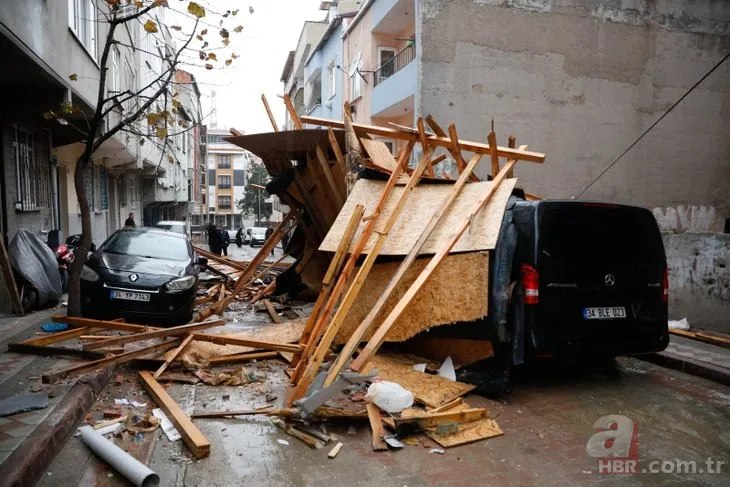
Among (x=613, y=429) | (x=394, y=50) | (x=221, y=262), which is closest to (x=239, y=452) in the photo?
A: (x=613, y=429)

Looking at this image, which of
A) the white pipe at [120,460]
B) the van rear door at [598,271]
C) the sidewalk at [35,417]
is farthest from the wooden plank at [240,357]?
the van rear door at [598,271]

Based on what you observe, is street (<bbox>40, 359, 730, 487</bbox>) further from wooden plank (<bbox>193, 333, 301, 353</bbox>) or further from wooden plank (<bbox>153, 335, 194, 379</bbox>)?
wooden plank (<bbox>193, 333, 301, 353</bbox>)

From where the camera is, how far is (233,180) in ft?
294

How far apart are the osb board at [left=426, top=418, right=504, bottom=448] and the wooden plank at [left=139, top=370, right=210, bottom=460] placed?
1.79 m

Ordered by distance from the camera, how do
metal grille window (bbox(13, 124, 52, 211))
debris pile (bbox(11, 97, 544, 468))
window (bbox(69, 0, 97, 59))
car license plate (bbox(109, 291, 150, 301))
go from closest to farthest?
debris pile (bbox(11, 97, 544, 468)) → car license plate (bbox(109, 291, 150, 301)) → window (bbox(69, 0, 97, 59)) → metal grille window (bbox(13, 124, 52, 211))

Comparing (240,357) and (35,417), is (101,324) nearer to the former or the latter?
(240,357)

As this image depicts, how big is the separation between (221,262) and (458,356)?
33.7 feet

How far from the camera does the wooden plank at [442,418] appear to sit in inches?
160

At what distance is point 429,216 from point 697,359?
394 cm

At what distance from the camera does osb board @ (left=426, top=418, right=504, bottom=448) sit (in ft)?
13.2

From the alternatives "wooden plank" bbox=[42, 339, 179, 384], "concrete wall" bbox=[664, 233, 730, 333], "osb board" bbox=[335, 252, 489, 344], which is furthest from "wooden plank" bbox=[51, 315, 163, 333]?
"concrete wall" bbox=[664, 233, 730, 333]

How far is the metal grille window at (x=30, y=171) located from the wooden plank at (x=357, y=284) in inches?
310

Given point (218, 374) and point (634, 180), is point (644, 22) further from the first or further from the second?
point (218, 374)

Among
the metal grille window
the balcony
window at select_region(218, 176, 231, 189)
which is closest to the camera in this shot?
the metal grille window
